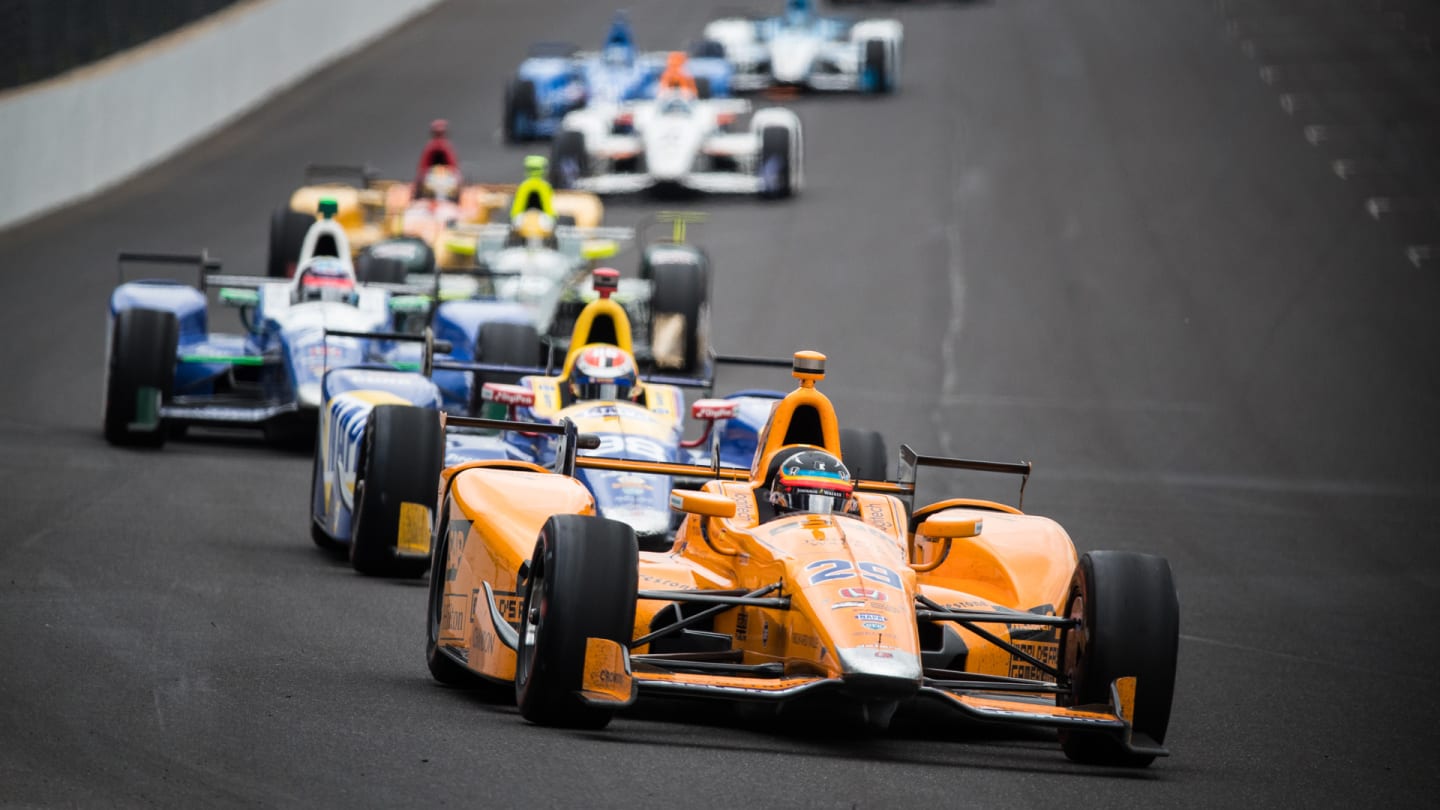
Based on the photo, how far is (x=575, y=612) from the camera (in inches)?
359

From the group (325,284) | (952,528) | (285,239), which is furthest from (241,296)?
(952,528)

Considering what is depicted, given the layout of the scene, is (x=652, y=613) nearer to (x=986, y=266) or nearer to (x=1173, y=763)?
(x=1173, y=763)

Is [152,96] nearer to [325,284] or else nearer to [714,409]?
[325,284]

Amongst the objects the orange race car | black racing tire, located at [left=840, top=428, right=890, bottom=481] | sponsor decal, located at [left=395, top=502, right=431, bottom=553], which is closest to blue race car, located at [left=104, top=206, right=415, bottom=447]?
sponsor decal, located at [left=395, top=502, right=431, bottom=553]

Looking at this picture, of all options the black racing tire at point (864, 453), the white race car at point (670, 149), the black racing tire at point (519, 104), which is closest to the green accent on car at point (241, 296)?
the black racing tire at point (864, 453)

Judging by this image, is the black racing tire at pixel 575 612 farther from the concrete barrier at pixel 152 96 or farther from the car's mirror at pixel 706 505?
the concrete barrier at pixel 152 96

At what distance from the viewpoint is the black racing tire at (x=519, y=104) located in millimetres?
36625

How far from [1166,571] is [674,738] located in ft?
7.82

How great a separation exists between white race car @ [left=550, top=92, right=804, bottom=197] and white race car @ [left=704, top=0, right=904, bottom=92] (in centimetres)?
667

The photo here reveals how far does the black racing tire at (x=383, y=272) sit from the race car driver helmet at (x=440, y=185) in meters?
4.49

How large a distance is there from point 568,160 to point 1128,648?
22763 millimetres

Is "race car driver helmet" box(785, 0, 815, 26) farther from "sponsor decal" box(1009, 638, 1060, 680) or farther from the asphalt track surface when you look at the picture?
"sponsor decal" box(1009, 638, 1060, 680)

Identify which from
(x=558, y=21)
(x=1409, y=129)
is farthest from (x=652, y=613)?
(x=558, y=21)

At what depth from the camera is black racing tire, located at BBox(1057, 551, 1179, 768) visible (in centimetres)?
960
